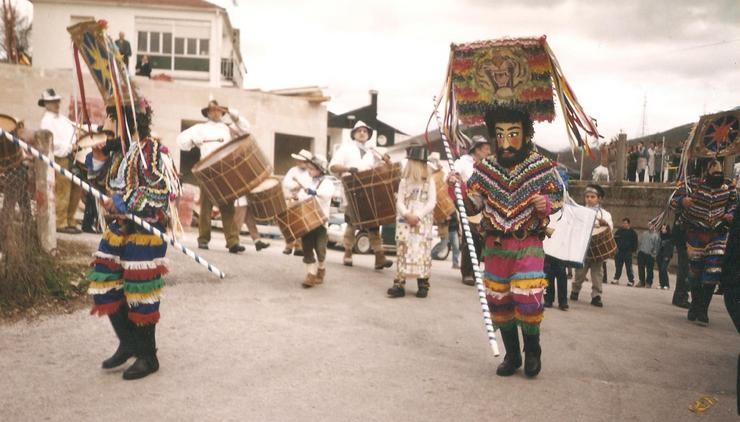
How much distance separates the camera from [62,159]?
35.4 ft

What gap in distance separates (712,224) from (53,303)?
734cm

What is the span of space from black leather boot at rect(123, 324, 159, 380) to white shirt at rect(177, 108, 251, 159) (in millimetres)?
4890

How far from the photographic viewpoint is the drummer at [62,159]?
10688 mm

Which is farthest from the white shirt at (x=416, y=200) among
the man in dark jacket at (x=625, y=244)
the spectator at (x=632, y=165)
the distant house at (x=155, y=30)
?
the distant house at (x=155, y=30)

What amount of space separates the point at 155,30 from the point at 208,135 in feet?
85.4

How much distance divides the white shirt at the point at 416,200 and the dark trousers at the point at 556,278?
169 centimetres

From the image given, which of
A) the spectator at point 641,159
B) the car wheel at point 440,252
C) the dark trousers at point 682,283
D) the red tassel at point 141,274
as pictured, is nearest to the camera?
the red tassel at point 141,274

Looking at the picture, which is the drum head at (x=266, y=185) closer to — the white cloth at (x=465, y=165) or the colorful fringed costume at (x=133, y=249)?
the white cloth at (x=465, y=165)

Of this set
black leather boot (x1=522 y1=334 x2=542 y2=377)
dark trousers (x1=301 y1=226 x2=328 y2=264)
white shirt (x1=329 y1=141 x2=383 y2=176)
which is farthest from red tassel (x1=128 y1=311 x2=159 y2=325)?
white shirt (x1=329 y1=141 x2=383 y2=176)

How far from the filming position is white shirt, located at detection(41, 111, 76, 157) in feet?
35.1

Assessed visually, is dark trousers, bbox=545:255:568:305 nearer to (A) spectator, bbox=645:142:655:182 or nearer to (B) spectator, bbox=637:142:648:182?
(B) spectator, bbox=637:142:648:182

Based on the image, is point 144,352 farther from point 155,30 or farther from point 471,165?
point 155,30

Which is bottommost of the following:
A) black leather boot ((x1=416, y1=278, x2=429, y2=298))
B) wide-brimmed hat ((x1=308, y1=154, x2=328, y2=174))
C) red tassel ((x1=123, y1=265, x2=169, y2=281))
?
black leather boot ((x1=416, y1=278, x2=429, y2=298))

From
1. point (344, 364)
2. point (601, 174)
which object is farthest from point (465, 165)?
point (601, 174)
